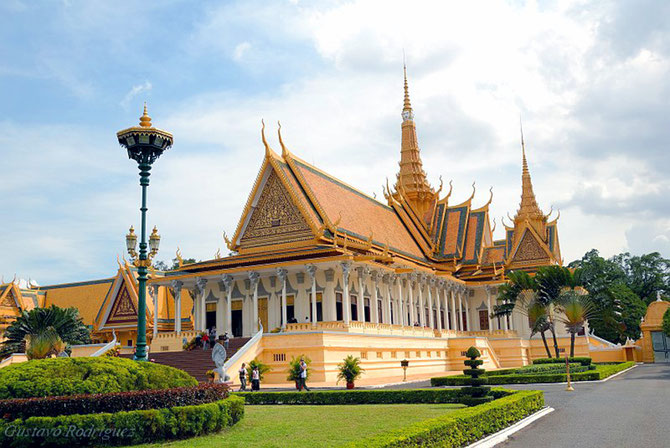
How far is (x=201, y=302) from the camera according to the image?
33.2 meters

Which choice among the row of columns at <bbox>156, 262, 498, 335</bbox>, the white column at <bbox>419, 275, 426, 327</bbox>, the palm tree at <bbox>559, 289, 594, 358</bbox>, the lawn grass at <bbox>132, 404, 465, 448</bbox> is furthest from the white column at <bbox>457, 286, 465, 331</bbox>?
the lawn grass at <bbox>132, 404, 465, 448</bbox>

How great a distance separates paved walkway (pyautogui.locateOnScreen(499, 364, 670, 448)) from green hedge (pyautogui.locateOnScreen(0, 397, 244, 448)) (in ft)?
→ 15.9

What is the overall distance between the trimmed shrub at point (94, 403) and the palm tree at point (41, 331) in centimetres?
2312

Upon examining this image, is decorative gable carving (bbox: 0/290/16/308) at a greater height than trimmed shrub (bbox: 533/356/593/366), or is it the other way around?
decorative gable carving (bbox: 0/290/16/308)

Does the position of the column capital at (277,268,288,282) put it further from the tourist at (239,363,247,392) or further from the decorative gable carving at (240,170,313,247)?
the tourist at (239,363,247,392)

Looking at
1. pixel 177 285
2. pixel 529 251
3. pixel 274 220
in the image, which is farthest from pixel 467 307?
pixel 177 285

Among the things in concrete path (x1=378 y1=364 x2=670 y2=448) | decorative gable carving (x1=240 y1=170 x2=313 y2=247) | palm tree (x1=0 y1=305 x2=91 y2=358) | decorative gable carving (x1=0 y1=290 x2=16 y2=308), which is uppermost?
decorative gable carving (x1=240 y1=170 x2=313 y2=247)

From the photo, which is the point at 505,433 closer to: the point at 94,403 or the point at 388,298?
the point at 94,403

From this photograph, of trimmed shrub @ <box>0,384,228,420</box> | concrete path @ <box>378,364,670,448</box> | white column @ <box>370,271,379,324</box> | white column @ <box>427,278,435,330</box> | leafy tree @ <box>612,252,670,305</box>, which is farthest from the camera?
leafy tree @ <box>612,252,670,305</box>

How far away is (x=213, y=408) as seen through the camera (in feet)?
34.4

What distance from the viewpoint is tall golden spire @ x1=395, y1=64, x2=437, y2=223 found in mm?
51000

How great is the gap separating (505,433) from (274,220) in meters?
23.7

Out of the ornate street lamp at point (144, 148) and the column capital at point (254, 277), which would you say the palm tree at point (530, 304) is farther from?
the ornate street lamp at point (144, 148)

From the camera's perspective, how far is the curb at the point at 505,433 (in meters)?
9.72
